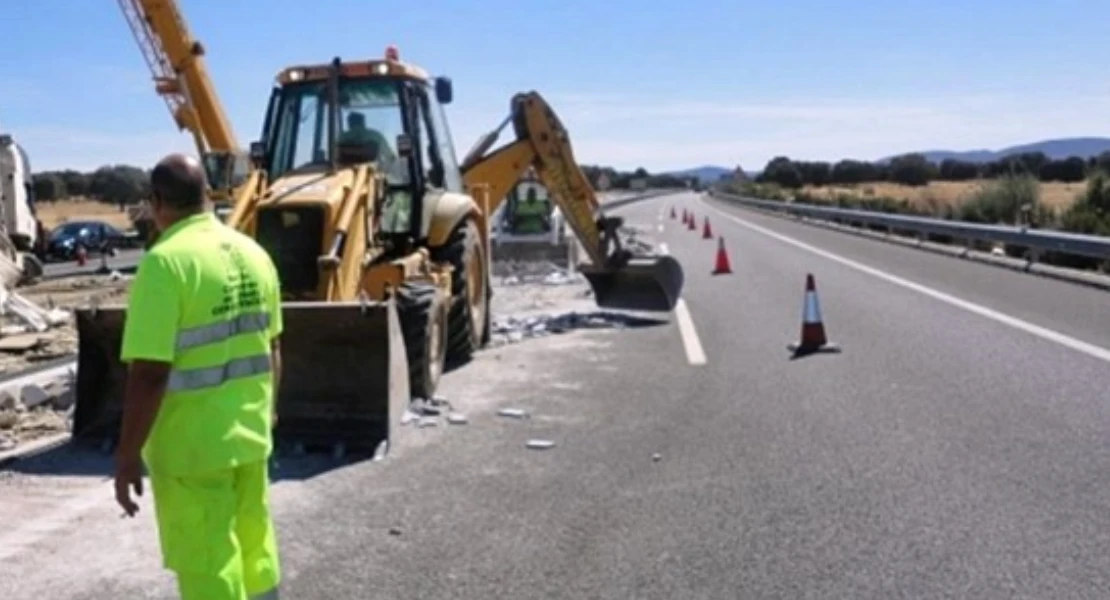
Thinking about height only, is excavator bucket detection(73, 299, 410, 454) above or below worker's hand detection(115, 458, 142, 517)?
below

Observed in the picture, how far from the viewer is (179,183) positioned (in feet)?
14.4

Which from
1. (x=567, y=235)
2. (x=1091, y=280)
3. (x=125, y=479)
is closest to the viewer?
(x=125, y=479)

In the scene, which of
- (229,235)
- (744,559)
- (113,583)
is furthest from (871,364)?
(229,235)

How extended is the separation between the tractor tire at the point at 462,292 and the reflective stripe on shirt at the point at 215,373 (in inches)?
307

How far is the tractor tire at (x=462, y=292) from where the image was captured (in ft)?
41.7

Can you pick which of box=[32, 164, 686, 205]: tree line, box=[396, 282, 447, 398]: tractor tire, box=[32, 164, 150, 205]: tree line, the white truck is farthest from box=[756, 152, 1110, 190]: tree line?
box=[396, 282, 447, 398]: tractor tire

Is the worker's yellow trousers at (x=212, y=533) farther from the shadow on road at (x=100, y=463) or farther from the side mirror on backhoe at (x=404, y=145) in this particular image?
the side mirror on backhoe at (x=404, y=145)

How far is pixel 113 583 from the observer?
6160mm

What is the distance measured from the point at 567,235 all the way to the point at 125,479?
77.8 feet

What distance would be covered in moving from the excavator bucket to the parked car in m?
35.0

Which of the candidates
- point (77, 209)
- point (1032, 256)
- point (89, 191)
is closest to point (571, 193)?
point (1032, 256)

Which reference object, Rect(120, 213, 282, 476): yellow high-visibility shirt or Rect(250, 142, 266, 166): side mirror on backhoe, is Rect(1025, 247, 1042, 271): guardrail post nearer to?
Rect(250, 142, 266, 166): side mirror on backhoe

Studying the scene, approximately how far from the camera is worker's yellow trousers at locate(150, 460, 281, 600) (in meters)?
4.25

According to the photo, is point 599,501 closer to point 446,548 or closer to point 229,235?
point 446,548
